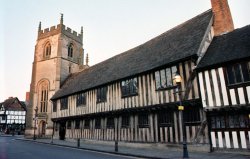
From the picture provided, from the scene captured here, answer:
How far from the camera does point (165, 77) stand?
13.2 m

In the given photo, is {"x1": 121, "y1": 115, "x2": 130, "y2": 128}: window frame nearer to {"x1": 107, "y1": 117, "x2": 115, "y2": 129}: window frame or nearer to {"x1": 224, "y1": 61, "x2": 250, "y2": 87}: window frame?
{"x1": 107, "y1": 117, "x2": 115, "y2": 129}: window frame

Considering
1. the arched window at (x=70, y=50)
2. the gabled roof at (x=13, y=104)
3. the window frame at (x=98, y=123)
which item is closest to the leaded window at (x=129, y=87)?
the window frame at (x=98, y=123)

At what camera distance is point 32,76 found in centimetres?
3150

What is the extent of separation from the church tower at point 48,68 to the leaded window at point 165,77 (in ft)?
61.2

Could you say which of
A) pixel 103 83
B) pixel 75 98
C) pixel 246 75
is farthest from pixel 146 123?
A: pixel 75 98

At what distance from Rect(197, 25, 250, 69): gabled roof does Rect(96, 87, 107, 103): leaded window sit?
8849 millimetres

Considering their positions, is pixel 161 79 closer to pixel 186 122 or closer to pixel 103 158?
pixel 186 122

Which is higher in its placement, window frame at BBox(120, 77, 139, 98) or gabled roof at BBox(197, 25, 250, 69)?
gabled roof at BBox(197, 25, 250, 69)

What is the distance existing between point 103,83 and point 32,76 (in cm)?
1829

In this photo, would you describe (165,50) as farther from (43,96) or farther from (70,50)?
(43,96)

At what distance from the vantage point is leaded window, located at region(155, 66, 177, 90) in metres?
12.8

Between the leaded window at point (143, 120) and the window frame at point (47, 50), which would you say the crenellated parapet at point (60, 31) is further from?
the leaded window at point (143, 120)

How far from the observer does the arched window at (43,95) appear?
29269mm

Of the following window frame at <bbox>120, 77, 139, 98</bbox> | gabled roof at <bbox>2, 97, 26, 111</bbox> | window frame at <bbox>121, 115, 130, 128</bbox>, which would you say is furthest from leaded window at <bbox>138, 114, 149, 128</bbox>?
gabled roof at <bbox>2, 97, 26, 111</bbox>
